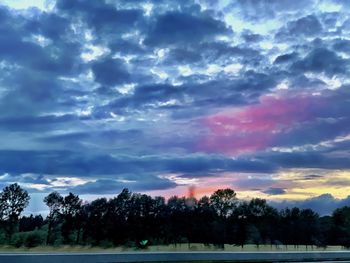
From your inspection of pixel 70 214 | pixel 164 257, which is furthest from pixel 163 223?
pixel 164 257

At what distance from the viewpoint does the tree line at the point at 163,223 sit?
61.2 metres

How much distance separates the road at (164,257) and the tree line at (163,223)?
875 inches

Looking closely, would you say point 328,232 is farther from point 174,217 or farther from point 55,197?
point 55,197

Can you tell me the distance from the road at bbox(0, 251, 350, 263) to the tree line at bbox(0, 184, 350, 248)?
22.2 m

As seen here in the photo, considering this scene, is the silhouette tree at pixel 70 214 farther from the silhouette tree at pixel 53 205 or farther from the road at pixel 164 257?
the road at pixel 164 257

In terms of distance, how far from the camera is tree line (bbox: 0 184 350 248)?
61.2m

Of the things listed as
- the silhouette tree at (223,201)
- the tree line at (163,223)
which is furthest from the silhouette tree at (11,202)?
the silhouette tree at (223,201)

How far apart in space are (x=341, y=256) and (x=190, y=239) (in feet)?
100.0

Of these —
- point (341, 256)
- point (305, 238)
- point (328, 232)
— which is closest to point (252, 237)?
point (305, 238)

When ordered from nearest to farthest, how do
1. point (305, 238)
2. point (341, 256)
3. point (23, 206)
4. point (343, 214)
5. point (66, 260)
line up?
point (66, 260), point (341, 256), point (23, 206), point (305, 238), point (343, 214)

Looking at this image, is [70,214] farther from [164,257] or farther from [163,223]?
[164,257]

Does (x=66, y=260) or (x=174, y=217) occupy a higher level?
(x=174, y=217)

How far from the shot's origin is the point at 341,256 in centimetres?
3862

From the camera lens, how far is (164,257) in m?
28.4
